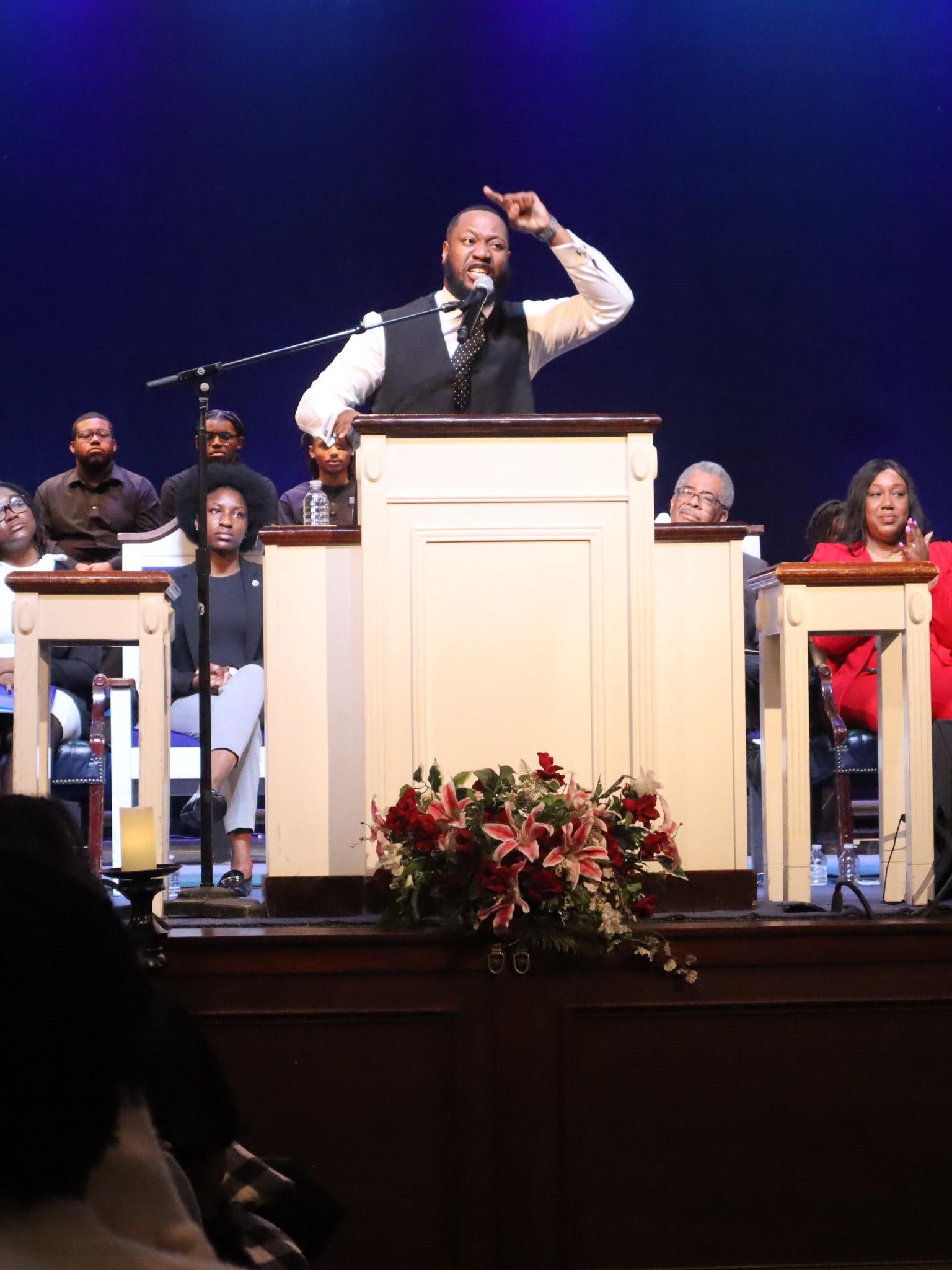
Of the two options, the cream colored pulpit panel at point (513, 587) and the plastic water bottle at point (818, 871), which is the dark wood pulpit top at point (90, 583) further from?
the plastic water bottle at point (818, 871)

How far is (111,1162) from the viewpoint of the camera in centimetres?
64

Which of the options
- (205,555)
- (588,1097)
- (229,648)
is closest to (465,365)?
(205,555)

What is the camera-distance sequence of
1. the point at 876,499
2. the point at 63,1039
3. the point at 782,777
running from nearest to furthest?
the point at 63,1039, the point at 782,777, the point at 876,499

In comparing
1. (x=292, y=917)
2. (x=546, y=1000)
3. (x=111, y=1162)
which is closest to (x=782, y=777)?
(x=546, y=1000)

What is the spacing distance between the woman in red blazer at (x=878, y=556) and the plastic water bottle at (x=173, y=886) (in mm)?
1451

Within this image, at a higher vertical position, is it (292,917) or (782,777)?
(782,777)

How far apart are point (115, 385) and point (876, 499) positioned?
2720mm

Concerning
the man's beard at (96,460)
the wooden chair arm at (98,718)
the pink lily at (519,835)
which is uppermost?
the man's beard at (96,460)

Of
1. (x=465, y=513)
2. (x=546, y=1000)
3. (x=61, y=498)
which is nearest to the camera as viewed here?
(x=546, y=1000)

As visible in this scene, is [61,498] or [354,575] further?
[61,498]

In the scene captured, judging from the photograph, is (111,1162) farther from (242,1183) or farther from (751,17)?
(751,17)

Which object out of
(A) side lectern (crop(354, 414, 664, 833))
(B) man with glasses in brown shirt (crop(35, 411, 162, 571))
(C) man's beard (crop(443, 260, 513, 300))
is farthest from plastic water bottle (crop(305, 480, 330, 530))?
(B) man with glasses in brown shirt (crop(35, 411, 162, 571))

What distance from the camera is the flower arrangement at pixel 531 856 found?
6.39 ft

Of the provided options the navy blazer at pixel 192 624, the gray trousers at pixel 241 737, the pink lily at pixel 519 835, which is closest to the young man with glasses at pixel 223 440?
the navy blazer at pixel 192 624
